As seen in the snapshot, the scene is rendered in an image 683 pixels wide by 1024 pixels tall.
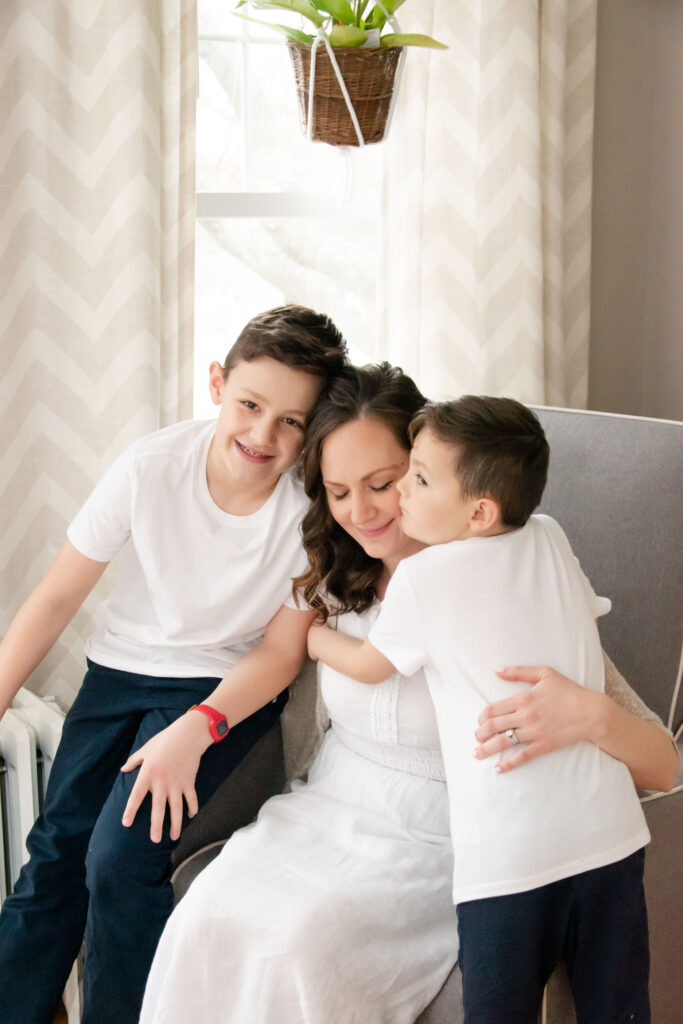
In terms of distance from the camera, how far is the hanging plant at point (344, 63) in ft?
5.41

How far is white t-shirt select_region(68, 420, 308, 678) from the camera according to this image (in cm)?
153

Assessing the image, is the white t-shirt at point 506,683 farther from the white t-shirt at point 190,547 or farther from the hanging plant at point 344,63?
the hanging plant at point 344,63

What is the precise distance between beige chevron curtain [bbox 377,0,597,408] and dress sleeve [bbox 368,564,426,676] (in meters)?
1.02

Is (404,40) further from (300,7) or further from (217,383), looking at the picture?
(217,383)

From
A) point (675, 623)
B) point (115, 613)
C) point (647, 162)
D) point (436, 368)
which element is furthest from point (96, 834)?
point (647, 162)

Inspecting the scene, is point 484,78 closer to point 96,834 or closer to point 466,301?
point 466,301

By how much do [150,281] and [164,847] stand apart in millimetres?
987

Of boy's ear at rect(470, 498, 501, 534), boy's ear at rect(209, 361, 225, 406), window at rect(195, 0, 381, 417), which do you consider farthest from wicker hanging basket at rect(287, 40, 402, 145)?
boy's ear at rect(470, 498, 501, 534)

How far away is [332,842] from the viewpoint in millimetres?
1333

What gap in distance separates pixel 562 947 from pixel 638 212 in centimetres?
183

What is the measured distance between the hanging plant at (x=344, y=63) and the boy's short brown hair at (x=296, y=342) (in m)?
0.46

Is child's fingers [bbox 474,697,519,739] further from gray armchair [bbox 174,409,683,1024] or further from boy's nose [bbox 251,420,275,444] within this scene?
boy's nose [bbox 251,420,275,444]

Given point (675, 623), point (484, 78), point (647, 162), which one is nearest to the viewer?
point (675, 623)

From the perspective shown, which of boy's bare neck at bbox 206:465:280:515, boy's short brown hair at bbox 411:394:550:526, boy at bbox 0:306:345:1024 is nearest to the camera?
boy's short brown hair at bbox 411:394:550:526
